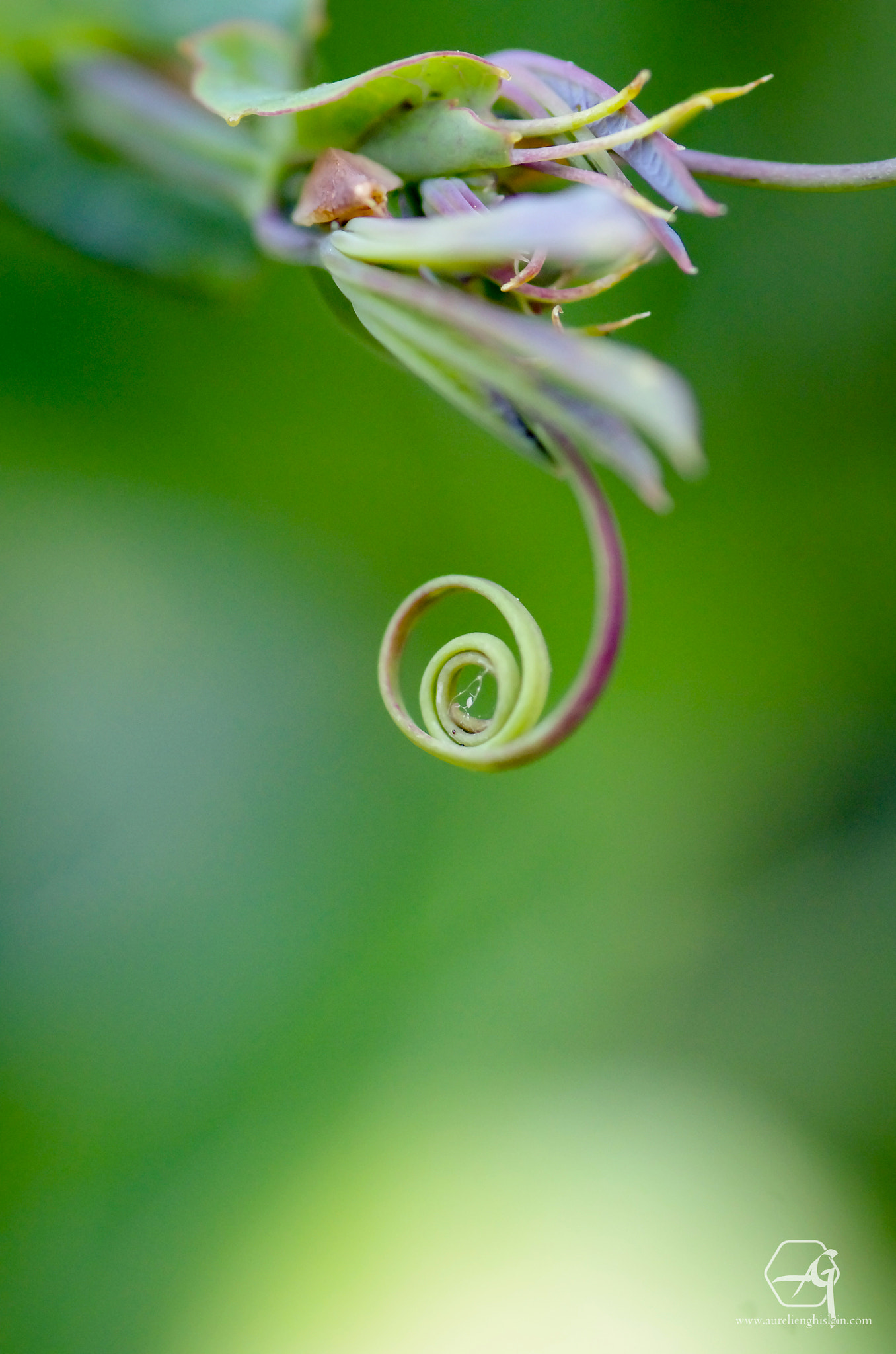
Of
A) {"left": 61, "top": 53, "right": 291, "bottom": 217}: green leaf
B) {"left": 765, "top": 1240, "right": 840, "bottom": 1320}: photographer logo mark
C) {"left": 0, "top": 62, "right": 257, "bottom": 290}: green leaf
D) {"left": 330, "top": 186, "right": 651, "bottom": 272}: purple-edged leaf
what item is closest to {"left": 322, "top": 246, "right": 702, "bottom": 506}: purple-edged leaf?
{"left": 330, "top": 186, "right": 651, "bottom": 272}: purple-edged leaf

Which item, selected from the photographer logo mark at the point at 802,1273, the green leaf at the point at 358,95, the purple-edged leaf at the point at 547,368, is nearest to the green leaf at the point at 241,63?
the green leaf at the point at 358,95

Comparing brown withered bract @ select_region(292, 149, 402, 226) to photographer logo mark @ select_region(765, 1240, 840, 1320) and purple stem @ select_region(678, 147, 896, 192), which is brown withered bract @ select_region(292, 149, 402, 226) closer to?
purple stem @ select_region(678, 147, 896, 192)

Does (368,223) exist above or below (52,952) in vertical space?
above

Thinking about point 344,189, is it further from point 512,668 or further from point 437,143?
point 512,668

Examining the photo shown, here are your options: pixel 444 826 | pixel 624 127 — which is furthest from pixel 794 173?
pixel 444 826

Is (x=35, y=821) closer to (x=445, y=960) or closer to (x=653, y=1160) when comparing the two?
(x=445, y=960)

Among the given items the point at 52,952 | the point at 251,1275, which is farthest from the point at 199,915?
the point at 251,1275
